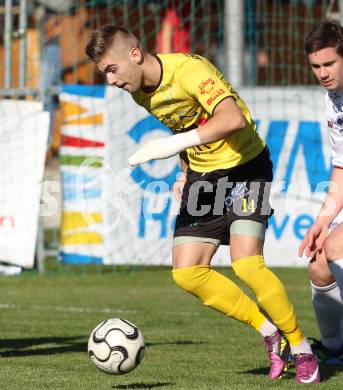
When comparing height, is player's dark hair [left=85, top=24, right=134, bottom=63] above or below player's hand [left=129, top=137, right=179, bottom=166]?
above

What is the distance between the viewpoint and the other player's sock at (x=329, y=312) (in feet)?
21.0

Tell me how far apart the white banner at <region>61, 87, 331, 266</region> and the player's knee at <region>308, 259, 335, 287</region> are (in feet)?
18.4

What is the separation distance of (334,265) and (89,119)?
21.8ft

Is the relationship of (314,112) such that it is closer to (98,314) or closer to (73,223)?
(73,223)

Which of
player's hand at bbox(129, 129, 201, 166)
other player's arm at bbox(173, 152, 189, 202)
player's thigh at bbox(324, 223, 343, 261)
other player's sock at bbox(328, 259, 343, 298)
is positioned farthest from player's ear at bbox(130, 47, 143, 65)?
other player's sock at bbox(328, 259, 343, 298)

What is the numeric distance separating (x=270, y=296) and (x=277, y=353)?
314mm

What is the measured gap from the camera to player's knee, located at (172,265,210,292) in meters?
6.00

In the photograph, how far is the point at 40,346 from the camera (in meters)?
7.28

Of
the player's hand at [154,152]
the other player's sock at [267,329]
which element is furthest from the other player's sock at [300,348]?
the player's hand at [154,152]

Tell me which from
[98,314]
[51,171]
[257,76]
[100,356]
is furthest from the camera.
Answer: [257,76]

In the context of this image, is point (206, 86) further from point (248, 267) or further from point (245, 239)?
point (248, 267)

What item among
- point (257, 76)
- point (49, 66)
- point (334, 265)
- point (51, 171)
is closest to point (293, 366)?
point (334, 265)

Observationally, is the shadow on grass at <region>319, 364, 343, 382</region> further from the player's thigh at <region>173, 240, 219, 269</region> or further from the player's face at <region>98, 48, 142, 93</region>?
the player's face at <region>98, 48, 142, 93</region>

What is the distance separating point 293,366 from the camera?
21.1 feet
